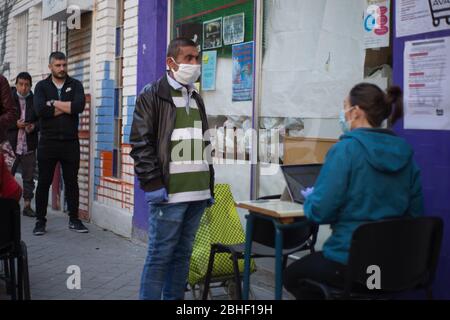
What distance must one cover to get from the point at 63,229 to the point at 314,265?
200 inches

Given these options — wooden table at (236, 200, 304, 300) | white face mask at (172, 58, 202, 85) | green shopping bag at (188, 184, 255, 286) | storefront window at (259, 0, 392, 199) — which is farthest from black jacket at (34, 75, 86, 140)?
wooden table at (236, 200, 304, 300)

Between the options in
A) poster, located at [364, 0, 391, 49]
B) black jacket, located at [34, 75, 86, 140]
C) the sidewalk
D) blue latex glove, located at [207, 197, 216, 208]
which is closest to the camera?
blue latex glove, located at [207, 197, 216, 208]

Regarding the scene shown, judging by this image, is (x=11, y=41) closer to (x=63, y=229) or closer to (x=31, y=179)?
(x=31, y=179)

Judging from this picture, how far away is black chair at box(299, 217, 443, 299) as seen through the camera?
8.66ft

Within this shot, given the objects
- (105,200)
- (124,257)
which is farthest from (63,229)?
(124,257)

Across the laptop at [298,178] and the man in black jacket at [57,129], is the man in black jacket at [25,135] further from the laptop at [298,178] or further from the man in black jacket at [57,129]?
the laptop at [298,178]

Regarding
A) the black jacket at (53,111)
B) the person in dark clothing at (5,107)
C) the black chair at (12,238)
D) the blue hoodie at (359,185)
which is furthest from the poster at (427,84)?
the black jacket at (53,111)

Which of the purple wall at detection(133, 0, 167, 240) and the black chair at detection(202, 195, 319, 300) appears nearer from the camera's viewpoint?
the black chair at detection(202, 195, 319, 300)

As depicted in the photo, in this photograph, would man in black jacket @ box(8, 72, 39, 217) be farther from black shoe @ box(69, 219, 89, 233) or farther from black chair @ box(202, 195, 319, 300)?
black chair @ box(202, 195, 319, 300)

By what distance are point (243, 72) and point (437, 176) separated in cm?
256

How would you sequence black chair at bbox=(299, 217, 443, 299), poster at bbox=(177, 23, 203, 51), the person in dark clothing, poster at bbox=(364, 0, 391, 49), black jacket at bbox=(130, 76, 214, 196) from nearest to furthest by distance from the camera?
1. black chair at bbox=(299, 217, 443, 299)
2. black jacket at bbox=(130, 76, 214, 196)
3. poster at bbox=(364, 0, 391, 49)
4. the person in dark clothing
5. poster at bbox=(177, 23, 203, 51)

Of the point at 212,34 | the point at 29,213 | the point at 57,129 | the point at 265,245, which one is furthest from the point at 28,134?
the point at 265,245

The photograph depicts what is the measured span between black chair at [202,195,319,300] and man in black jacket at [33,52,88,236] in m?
3.58

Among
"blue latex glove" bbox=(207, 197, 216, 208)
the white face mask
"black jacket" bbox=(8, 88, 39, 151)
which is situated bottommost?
"blue latex glove" bbox=(207, 197, 216, 208)
